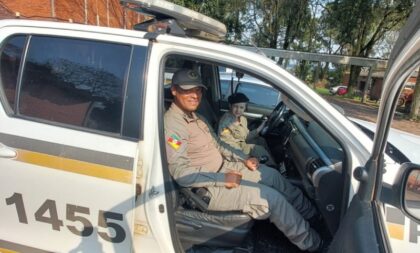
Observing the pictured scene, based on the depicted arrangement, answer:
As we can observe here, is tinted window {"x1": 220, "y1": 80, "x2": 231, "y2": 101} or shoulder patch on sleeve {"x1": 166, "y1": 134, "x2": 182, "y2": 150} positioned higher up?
tinted window {"x1": 220, "y1": 80, "x2": 231, "y2": 101}

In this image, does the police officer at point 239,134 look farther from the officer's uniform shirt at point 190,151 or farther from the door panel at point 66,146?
the door panel at point 66,146

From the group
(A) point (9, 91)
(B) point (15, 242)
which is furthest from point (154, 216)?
(A) point (9, 91)

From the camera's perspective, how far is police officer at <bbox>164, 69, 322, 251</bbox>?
8.00 ft

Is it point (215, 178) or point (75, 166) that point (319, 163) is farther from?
point (75, 166)

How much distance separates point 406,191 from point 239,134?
2.46 metres

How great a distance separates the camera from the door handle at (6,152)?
212 centimetres

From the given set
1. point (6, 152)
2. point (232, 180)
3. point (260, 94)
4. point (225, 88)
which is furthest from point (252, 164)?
point (260, 94)

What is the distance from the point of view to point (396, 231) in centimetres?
192

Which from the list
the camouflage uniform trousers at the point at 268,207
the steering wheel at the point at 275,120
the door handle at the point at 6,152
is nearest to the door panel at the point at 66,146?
the door handle at the point at 6,152

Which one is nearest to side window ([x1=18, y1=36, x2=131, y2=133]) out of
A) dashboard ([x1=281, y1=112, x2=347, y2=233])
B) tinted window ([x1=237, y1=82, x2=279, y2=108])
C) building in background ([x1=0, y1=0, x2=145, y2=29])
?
dashboard ([x1=281, y1=112, x2=347, y2=233])

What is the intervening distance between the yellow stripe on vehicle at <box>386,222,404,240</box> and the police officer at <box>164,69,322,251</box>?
2.02 feet

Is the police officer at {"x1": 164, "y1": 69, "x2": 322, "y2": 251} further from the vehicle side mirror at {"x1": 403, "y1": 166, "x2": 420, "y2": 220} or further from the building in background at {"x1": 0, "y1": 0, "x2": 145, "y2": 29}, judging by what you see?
the building in background at {"x1": 0, "y1": 0, "x2": 145, "y2": 29}

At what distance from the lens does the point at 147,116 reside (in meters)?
2.05

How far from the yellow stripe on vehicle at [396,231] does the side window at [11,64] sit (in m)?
2.17
